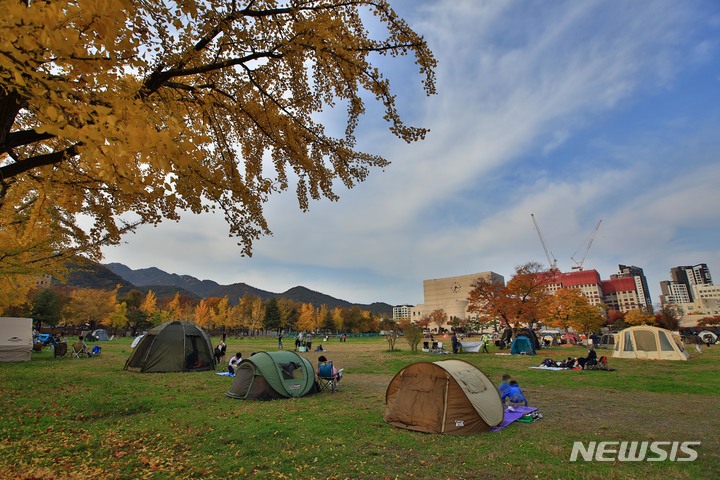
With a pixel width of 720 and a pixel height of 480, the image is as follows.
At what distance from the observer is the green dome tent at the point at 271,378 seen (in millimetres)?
10648

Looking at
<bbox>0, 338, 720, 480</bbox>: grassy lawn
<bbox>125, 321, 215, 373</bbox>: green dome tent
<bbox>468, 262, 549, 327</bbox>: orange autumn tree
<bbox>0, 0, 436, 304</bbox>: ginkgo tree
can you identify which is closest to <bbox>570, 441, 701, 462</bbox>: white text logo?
<bbox>0, 338, 720, 480</bbox>: grassy lawn

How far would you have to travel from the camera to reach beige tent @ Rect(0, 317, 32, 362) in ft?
60.1

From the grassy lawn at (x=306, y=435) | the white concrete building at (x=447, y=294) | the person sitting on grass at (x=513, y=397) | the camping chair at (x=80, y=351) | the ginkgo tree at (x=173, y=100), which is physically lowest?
the grassy lawn at (x=306, y=435)

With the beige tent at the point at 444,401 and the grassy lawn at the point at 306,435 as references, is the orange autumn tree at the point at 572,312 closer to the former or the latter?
the grassy lawn at the point at 306,435

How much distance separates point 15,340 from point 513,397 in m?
24.3

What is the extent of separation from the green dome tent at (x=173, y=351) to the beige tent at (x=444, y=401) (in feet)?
40.6

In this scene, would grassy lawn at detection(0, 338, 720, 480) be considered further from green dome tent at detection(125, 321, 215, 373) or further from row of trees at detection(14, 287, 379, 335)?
row of trees at detection(14, 287, 379, 335)

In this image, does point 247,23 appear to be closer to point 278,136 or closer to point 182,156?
point 278,136

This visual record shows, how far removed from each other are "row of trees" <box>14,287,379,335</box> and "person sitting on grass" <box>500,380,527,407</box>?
42399mm

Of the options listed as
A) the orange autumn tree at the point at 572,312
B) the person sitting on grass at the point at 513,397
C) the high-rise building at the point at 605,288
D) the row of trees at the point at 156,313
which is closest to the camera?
the person sitting on grass at the point at 513,397

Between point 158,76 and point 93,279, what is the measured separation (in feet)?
663

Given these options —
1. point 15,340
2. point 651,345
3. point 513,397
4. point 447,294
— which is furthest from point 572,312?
point 447,294

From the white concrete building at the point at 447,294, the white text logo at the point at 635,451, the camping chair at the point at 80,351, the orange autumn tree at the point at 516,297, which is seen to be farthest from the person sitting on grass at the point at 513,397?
the white concrete building at the point at 447,294

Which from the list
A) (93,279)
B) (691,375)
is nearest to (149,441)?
(691,375)
